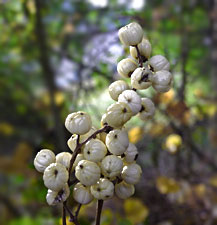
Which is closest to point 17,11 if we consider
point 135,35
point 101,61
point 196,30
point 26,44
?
point 26,44

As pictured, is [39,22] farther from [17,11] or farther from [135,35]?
[135,35]

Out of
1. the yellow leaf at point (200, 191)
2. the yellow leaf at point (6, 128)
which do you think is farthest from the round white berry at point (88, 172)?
the yellow leaf at point (6, 128)

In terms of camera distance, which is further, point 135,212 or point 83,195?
point 135,212

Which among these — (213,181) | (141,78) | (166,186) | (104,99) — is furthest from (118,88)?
(104,99)

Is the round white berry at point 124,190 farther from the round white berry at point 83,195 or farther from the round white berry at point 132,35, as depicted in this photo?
the round white berry at point 132,35

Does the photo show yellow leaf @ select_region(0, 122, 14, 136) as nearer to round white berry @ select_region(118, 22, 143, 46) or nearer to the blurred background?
the blurred background

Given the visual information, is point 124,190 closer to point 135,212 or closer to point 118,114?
point 118,114
